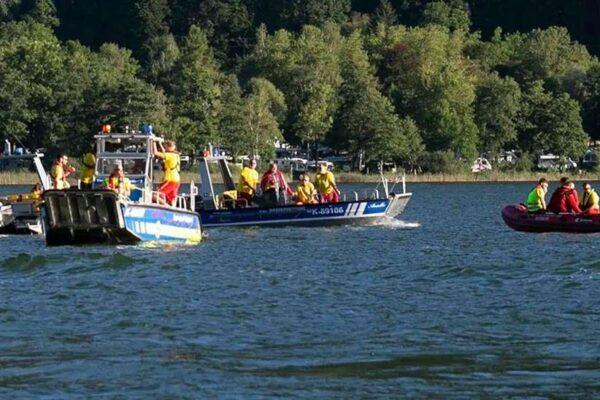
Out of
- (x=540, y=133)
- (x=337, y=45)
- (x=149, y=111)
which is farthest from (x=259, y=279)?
(x=337, y=45)

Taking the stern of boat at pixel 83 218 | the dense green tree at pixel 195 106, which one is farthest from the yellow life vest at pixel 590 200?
the dense green tree at pixel 195 106

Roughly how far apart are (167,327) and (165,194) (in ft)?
48.0

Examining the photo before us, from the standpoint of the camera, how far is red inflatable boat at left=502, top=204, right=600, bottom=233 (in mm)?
46094

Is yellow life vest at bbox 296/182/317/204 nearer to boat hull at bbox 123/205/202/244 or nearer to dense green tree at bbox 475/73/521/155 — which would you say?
boat hull at bbox 123/205/202/244

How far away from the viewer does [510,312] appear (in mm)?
28562

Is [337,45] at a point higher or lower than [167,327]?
higher

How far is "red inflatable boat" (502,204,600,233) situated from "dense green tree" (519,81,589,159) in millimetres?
86524

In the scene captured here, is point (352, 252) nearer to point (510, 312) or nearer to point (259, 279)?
point (259, 279)

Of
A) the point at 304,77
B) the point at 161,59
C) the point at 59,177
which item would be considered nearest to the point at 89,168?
the point at 59,177

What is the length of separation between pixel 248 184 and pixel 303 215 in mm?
1725

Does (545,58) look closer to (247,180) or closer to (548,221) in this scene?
(247,180)

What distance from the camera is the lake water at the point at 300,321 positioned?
22641mm

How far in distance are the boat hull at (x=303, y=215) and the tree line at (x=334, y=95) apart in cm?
6408

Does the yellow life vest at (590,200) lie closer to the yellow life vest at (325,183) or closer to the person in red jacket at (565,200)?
the person in red jacket at (565,200)
